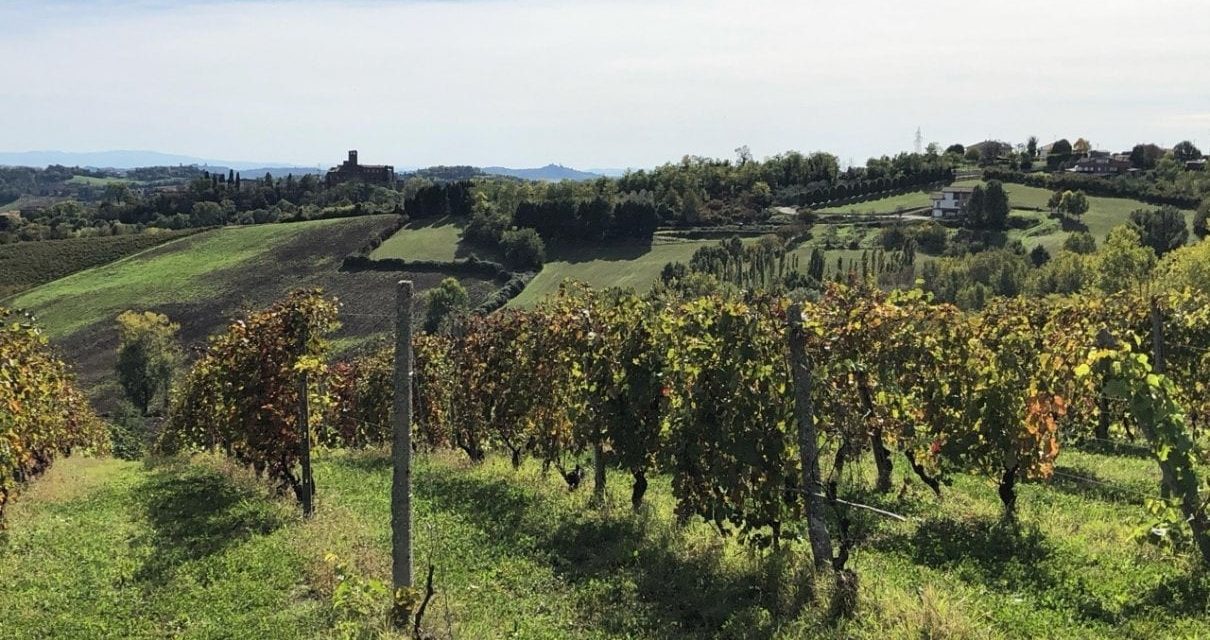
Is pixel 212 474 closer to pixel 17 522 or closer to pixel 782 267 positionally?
pixel 17 522

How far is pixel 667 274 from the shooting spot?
92188 millimetres

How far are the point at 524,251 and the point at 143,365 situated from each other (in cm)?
4673

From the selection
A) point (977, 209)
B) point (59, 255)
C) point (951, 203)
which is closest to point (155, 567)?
point (977, 209)

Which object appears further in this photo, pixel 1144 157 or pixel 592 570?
pixel 1144 157

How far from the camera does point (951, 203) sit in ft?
379

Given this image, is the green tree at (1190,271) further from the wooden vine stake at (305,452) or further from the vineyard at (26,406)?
the vineyard at (26,406)

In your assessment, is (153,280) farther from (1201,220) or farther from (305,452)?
(1201,220)

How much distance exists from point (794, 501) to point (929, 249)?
96146mm

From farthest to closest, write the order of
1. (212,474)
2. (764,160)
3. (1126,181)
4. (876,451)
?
(764,160), (1126,181), (212,474), (876,451)

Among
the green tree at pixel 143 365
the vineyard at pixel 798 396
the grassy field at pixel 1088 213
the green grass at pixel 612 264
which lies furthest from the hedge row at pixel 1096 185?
the green tree at pixel 143 365

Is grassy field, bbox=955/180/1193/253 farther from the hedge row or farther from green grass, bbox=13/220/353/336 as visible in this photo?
green grass, bbox=13/220/353/336

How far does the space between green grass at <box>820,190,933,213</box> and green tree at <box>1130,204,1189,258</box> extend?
33.5 m

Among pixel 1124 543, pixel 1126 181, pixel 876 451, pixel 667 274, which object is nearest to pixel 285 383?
pixel 876 451

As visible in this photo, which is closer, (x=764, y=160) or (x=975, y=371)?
(x=975, y=371)
